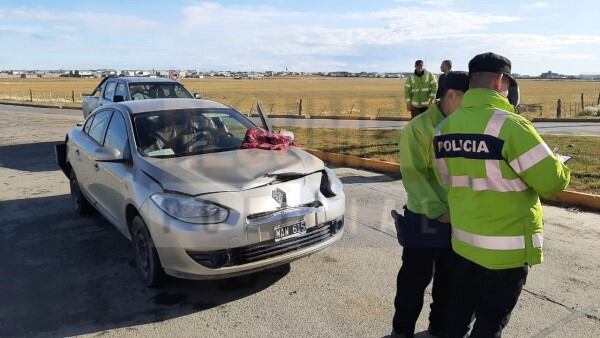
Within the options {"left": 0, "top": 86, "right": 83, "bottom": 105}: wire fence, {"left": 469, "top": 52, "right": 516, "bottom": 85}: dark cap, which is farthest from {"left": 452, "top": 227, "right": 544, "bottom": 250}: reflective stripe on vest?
{"left": 0, "top": 86, "right": 83, "bottom": 105}: wire fence

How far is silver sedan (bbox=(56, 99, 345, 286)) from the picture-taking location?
357 cm

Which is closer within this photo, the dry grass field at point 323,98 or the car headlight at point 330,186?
the car headlight at point 330,186

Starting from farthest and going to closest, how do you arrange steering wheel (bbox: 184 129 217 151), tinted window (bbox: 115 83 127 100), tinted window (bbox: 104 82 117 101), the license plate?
tinted window (bbox: 104 82 117 101)
tinted window (bbox: 115 83 127 100)
steering wheel (bbox: 184 129 217 151)
the license plate

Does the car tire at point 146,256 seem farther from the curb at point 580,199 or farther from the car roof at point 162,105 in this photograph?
the curb at point 580,199

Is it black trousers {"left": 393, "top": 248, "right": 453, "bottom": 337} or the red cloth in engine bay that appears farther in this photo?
the red cloth in engine bay

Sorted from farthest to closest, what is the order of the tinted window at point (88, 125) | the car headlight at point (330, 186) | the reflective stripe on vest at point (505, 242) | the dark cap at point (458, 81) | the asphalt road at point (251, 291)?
the tinted window at point (88, 125) → the car headlight at point (330, 186) → the asphalt road at point (251, 291) → the dark cap at point (458, 81) → the reflective stripe on vest at point (505, 242)

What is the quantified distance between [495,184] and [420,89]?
704 cm

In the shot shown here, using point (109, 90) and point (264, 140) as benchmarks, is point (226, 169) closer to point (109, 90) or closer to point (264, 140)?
point (264, 140)

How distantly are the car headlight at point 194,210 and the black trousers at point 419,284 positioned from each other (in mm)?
1362

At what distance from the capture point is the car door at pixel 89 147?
5.30 m

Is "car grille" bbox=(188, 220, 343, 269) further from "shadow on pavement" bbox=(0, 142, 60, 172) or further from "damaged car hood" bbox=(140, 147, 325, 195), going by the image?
"shadow on pavement" bbox=(0, 142, 60, 172)

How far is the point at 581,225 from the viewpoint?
18.1 ft

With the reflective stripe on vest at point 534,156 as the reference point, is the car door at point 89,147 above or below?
below

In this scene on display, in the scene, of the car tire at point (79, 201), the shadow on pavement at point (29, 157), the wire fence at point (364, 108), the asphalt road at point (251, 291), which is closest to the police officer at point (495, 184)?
the asphalt road at point (251, 291)
